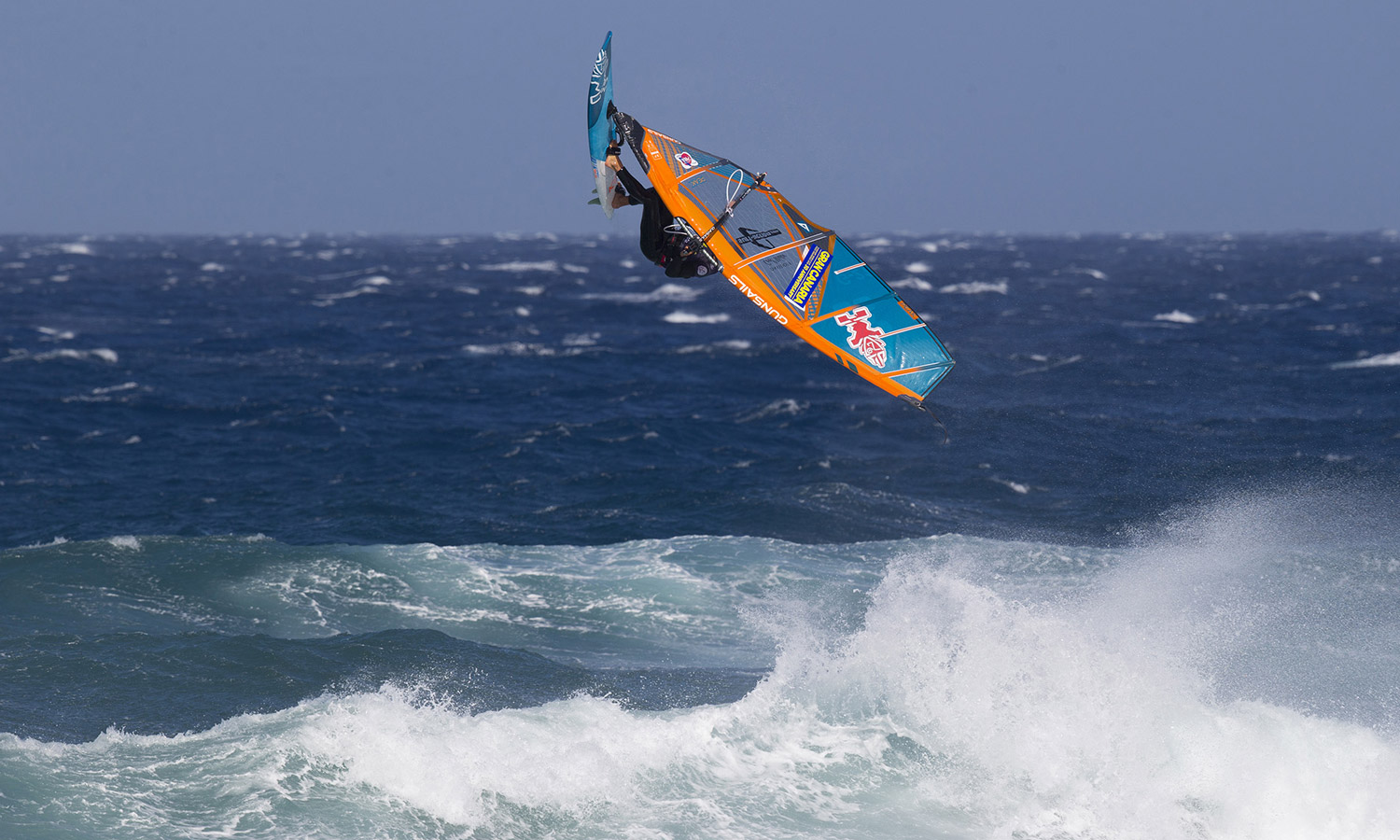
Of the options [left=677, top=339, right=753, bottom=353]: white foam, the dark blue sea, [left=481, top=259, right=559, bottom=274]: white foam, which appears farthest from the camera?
[left=481, top=259, right=559, bottom=274]: white foam

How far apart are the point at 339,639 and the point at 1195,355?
1521 inches

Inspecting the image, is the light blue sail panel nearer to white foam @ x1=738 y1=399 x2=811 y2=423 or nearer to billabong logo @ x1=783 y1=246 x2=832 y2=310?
billabong logo @ x1=783 y1=246 x2=832 y2=310

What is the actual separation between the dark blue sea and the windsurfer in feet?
17.4

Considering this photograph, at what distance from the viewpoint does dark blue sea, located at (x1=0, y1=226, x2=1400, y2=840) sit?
12859 mm

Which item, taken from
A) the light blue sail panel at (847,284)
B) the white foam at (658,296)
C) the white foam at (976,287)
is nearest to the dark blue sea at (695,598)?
the light blue sail panel at (847,284)

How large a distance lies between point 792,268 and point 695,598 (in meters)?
7.99

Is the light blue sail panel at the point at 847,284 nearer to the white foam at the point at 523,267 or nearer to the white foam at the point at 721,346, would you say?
the white foam at the point at 721,346

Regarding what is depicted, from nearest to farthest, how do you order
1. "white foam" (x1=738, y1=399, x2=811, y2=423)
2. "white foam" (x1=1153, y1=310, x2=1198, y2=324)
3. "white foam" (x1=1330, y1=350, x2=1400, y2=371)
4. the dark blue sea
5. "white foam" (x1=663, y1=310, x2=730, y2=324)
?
1. the dark blue sea
2. "white foam" (x1=738, y1=399, x2=811, y2=423)
3. "white foam" (x1=1330, y1=350, x2=1400, y2=371)
4. "white foam" (x1=1153, y1=310, x2=1198, y2=324)
5. "white foam" (x1=663, y1=310, x2=730, y2=324)

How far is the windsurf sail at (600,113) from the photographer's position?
43.3 ft

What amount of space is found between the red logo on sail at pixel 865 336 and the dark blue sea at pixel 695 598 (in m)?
4.30

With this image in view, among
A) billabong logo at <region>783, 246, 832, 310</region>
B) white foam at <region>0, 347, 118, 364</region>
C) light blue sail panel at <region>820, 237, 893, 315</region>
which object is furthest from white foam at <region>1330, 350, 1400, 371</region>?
white foam at <region>0, 347, 118, 364</region>

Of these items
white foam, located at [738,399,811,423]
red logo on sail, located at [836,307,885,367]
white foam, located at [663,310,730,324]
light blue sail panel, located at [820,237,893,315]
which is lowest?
white foam, located at [738,399,811,423]

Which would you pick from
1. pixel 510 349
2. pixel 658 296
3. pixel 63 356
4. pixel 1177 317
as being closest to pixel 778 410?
pixel 510 349

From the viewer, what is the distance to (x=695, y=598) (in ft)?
65.7
